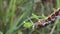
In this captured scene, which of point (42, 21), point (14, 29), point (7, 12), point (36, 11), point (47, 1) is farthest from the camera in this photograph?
point (47, 1)

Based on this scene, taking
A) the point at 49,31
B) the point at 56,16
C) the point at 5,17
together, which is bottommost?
the point at 49,31

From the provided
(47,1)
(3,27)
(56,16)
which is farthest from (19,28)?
(47,1)

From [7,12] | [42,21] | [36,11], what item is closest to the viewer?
[42,21]

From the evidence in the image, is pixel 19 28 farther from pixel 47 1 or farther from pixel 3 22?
pixel 47 1

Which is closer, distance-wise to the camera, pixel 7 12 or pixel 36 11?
pixel 7 12

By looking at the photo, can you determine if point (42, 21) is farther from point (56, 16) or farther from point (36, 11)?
point (36, 11)

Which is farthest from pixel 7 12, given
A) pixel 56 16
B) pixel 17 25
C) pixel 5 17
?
pixel 56 16

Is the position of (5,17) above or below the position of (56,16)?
below

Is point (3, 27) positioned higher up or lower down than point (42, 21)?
lower down

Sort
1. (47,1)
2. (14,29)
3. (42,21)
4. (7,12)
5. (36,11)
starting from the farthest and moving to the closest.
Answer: (47,1), (36,11), (7,12), (14,29), (42,21)
